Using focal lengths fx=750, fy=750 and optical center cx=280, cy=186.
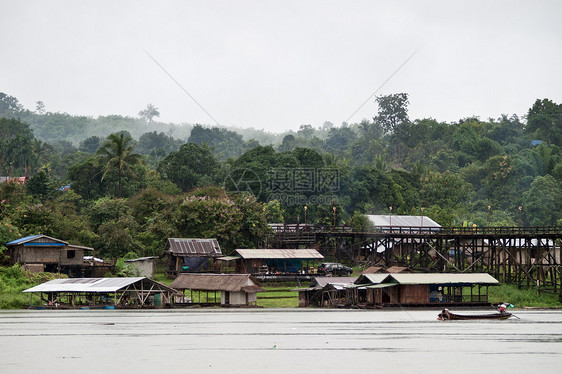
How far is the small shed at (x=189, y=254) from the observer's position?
7038cm

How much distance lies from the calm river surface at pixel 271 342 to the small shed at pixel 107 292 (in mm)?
1140

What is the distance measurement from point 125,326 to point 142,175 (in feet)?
174

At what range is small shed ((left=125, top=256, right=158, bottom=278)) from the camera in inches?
2637

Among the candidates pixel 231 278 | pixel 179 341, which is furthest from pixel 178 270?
pixel 179 341

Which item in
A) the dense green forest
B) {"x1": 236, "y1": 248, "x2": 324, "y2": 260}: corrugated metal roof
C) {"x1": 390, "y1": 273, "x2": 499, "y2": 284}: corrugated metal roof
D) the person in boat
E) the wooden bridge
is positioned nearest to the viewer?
the person in boat

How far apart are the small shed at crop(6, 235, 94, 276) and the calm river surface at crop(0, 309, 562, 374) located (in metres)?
9.82

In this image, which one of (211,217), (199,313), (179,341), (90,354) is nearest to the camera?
(90,354)

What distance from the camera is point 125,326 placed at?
46.6 meters

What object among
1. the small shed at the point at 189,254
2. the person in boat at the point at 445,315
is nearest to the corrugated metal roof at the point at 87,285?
the small shed at the point at 189,254

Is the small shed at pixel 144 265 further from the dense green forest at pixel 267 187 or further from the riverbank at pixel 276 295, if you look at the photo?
the riverbank at pixel 276 295

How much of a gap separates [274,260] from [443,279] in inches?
802

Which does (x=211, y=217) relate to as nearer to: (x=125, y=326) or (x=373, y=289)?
(x=373, y=289)

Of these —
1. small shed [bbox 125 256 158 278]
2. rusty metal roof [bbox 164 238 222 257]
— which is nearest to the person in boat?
rusty metal roof [bbox 164 238 222 257]

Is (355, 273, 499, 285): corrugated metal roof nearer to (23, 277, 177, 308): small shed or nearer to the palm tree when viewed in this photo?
(23, 277, 177, 308): small shed
